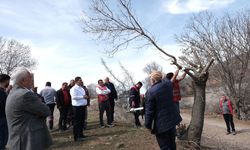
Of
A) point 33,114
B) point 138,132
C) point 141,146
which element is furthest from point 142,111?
point 33,114

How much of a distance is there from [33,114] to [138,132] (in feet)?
21.2

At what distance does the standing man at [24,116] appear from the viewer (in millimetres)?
4699

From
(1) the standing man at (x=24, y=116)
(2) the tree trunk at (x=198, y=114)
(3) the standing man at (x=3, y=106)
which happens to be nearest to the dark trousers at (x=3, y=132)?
(3) the standing man at (x=3, y=106)

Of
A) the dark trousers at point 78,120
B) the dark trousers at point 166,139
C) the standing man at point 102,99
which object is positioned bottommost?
the dark trousers at point 166,139

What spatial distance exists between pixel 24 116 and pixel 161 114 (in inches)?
104

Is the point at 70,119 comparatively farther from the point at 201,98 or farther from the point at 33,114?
the point at 33,114

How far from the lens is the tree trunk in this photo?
9555 millimetres

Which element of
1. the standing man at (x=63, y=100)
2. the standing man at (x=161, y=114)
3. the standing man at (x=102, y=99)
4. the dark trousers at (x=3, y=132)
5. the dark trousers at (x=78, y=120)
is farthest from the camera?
the standing man at (x=102, y=99)

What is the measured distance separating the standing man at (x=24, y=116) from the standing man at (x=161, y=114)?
2.19 metres

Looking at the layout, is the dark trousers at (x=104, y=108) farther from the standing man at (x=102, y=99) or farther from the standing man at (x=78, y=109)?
the standing man at (x=78, y=109)

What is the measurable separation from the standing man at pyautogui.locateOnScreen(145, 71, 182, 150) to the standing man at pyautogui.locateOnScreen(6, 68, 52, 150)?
7.20 feet

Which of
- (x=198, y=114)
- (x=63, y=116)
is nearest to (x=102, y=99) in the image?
(x=63, y=116)

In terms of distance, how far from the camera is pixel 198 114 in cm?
980

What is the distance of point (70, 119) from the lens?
13.7 metres
